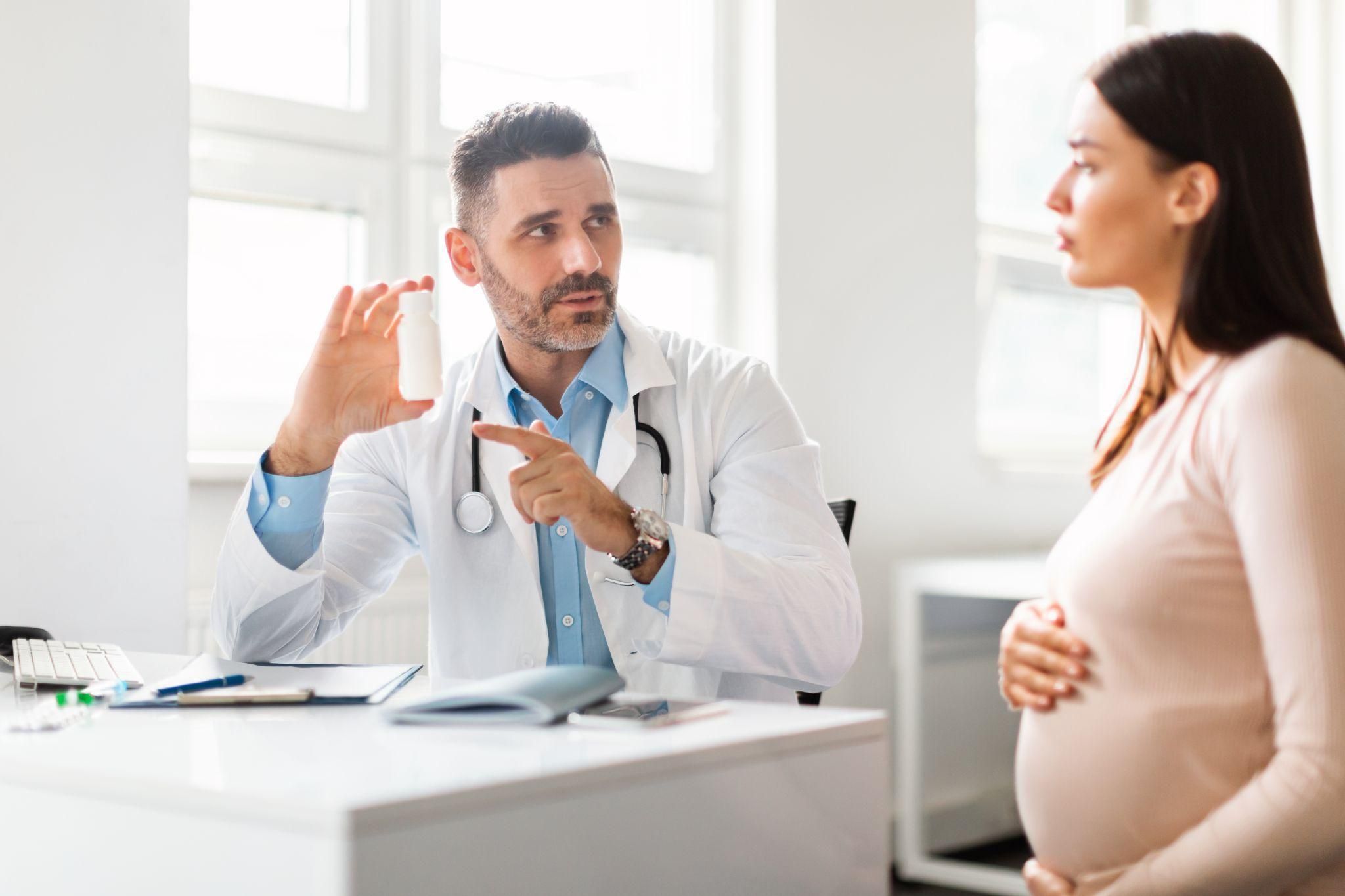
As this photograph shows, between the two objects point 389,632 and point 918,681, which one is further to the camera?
point 918,681

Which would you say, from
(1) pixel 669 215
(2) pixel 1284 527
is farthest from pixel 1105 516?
(1) pixel 669 215

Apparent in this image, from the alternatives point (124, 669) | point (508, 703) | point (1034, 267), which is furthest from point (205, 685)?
point (1034, 267)

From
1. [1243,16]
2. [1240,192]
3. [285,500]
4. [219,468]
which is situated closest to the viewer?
[1240,192]

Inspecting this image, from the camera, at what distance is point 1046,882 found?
1104 mm

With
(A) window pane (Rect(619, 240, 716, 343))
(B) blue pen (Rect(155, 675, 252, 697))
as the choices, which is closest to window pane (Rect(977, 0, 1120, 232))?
(A) window pane (Rect(619, 240, 716, 343))

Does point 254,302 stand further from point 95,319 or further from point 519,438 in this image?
point 519,438

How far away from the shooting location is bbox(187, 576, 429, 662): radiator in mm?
2488

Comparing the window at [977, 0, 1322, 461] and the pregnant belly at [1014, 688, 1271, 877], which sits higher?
the window at [977, 0, 1322, 461]

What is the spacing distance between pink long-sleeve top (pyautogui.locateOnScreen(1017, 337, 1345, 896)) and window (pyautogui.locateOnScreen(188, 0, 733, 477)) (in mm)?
1707

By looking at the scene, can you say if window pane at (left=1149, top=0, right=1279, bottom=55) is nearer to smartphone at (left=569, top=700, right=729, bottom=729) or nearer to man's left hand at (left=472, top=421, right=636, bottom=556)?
man's left hand at (left=472, top=421, right=636, bottom=556)

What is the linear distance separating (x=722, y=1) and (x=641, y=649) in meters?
2.05

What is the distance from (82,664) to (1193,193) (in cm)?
115

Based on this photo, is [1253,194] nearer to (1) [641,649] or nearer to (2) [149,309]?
(1) [641,649]

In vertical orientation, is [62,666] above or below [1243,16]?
below
